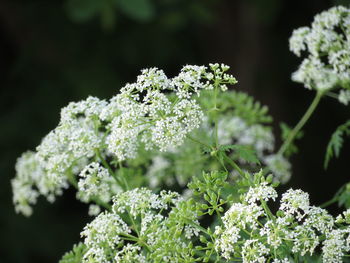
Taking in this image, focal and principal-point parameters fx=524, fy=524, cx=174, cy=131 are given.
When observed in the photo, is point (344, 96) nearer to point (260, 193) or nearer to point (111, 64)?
point (260, 193)

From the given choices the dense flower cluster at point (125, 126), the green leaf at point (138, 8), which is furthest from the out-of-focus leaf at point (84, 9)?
the dense flower cluster at point (125, 126)

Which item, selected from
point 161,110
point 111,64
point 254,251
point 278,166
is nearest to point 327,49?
point 278,166

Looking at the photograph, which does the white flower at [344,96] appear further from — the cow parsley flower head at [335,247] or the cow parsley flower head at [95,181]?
the cow parsley flower head at [95,181]

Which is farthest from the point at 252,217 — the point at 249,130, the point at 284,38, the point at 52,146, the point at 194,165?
the point at 284,38

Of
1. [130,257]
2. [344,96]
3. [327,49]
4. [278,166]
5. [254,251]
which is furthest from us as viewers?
[278,166]

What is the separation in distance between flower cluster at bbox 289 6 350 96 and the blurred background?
264cm

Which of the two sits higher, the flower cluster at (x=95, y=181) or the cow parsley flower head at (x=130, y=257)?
the flower cluster at (x=95, y=181)

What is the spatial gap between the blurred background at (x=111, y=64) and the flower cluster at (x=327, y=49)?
264cm

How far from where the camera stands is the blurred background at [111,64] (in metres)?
5.43

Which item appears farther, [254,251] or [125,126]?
[125,126]

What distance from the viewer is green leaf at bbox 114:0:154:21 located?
173 inches

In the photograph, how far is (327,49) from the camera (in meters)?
2.36

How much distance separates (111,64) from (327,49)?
3.59 m

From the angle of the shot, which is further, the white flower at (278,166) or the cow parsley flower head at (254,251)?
the white flower at (278,166)
